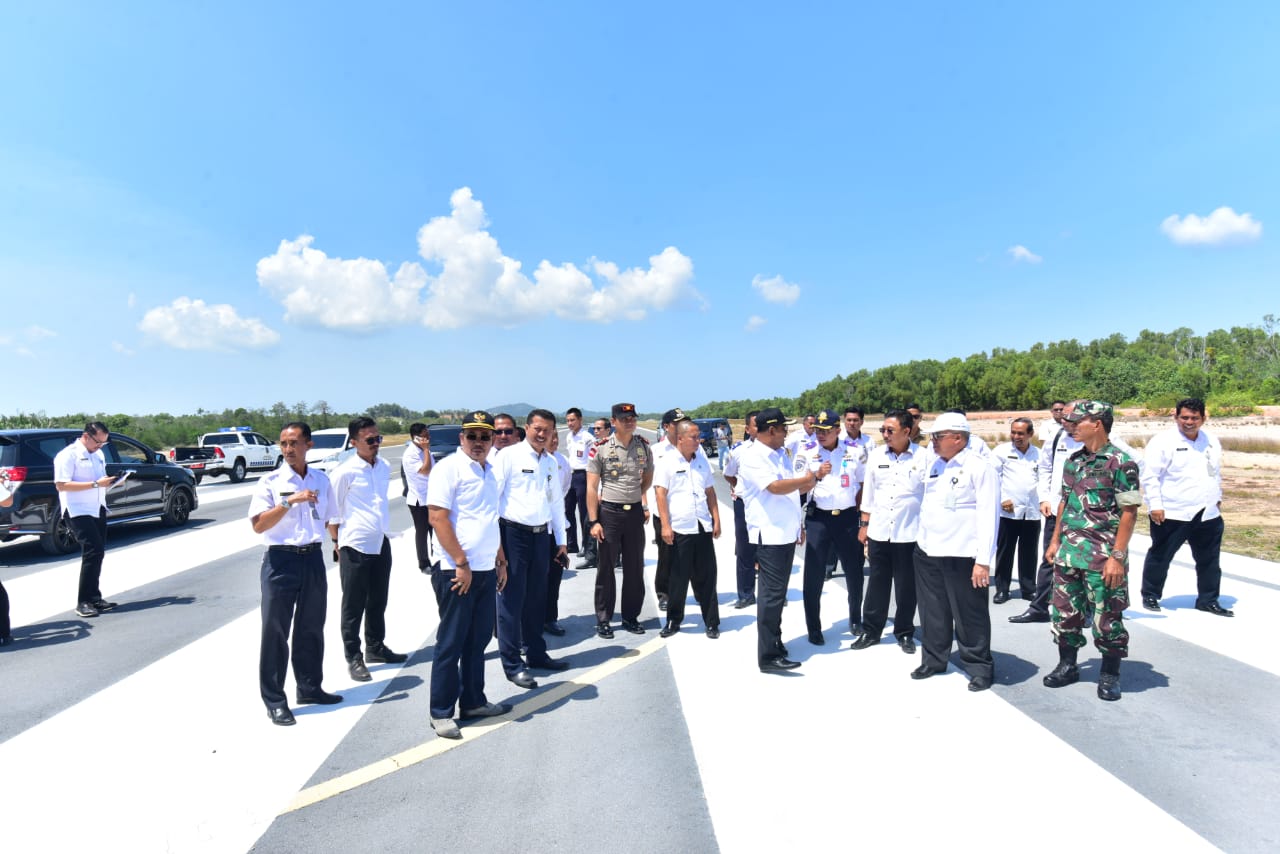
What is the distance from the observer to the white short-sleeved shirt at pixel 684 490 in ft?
18.5

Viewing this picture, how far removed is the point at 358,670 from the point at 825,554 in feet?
12.7

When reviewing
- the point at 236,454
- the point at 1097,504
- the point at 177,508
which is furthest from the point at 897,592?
the point at 236,454

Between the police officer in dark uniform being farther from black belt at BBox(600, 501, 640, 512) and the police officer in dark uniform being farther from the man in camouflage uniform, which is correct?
the man in camouflage uniform

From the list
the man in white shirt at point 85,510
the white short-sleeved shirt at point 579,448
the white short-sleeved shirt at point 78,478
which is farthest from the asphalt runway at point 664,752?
the white short-sleeved shirt at point 579,448

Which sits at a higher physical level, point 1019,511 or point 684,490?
point 684,490

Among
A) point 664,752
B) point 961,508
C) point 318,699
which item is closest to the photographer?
point 664,752

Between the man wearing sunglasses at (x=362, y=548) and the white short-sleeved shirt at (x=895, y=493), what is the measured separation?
3.98 metres

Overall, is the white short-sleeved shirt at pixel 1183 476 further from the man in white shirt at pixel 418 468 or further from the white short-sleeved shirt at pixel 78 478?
the white short-sleeved shirt at pixel 78 478

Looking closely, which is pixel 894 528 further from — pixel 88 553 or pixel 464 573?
pixel 88 553

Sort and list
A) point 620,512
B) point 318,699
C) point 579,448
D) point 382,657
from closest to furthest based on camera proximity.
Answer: point 318,699 < point 382,657 < point 620,512 < point 579,448

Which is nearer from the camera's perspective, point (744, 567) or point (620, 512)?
point (620, 512)

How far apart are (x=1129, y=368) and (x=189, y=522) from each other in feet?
296

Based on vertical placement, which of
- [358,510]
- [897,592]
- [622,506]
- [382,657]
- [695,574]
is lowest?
[382,657]

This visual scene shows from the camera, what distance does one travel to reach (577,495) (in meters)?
9.43
